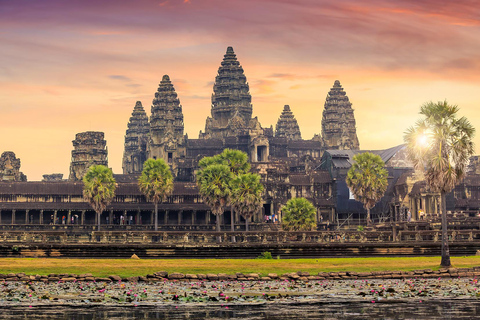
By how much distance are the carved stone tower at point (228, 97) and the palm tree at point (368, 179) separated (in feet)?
248

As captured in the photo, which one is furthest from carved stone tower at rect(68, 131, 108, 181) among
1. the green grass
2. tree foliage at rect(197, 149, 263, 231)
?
the green grass

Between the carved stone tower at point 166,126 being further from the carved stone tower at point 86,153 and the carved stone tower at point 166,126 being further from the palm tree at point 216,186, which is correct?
the palm tree at point 216,186

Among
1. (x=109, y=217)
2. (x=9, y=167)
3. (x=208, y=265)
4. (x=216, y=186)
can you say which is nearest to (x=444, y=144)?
(x=208, y=265)

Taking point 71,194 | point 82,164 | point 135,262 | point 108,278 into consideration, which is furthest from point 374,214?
point 108,278

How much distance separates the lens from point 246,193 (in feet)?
328

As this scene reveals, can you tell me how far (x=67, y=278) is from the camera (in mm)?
42312

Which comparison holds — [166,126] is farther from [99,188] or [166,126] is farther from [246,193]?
[246,193]

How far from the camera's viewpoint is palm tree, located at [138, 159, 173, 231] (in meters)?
114

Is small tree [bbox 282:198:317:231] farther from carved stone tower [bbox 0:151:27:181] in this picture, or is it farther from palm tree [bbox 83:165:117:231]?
carved stone tower [bbox 0:151:27:181]

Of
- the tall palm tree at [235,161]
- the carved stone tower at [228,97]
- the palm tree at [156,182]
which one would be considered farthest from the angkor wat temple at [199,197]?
the carved stone tower at [228,97]

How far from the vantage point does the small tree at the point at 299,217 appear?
93713 millimetres

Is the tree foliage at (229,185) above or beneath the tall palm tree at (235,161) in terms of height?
beneath

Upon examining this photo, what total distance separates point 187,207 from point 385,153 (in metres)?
37.8

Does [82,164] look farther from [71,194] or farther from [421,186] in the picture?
[421,186]
